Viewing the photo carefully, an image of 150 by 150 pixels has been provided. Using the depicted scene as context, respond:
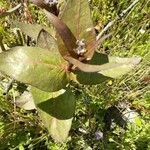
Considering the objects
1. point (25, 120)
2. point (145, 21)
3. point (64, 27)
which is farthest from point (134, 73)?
point (64, 27)

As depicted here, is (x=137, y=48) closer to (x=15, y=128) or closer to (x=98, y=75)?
(x=15, y=128)

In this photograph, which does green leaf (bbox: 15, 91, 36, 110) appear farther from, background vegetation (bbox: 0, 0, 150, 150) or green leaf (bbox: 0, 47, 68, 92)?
green leaf (bbox: 0, 47, 68, 92)

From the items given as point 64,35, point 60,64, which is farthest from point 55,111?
point 64,35

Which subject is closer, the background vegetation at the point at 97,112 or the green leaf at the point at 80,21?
the green leaf at the point at 80,21

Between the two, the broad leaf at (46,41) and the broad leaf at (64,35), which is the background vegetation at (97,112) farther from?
the broad leaf at (64,35)

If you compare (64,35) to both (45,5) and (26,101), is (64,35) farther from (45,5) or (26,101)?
(26,101)

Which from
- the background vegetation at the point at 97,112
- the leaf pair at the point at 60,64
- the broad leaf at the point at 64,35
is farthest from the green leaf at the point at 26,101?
the broad leaf at the point at 64,35

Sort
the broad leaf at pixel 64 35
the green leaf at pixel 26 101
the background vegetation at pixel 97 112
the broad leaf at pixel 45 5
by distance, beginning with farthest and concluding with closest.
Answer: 1. the background vegetation at pixel 97 112
2. the green leaf at pixel 26 101
3. the broad leaf at pixel 45 5
4. the broad leaf at pixel 64 35
